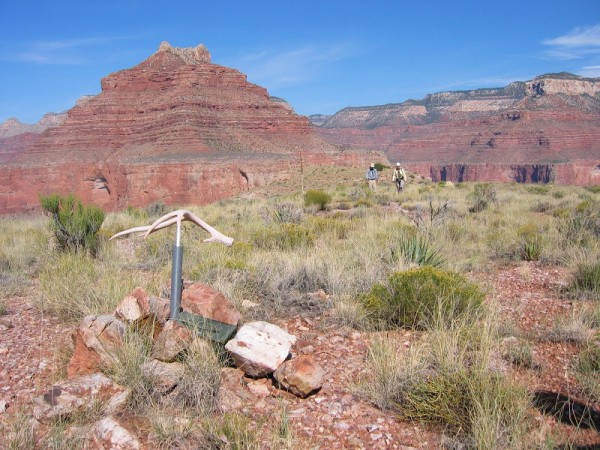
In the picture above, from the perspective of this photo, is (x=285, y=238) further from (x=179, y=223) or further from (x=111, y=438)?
(x=111, y=438)

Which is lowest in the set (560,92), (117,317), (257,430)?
(257,430)

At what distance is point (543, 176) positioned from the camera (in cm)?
9831

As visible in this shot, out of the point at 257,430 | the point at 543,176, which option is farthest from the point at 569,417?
the point at 543,176

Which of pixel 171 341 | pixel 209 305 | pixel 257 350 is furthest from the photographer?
Answer: pixel 209 305

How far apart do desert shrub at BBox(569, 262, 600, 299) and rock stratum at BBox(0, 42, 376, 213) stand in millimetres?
35564

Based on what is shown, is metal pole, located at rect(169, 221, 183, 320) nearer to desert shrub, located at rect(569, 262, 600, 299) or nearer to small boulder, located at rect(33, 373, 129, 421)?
small boulder, located at rect(33, 373, 129, 421)

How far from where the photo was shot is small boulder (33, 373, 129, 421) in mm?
3191

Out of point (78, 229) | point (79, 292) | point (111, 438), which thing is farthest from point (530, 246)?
point (78, 229)

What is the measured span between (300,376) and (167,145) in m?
47.2

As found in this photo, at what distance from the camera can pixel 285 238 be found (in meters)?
8.63

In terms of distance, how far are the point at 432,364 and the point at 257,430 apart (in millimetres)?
1413

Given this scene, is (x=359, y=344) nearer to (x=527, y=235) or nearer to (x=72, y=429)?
(x=72, y=429)

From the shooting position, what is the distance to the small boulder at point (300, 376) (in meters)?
3.55

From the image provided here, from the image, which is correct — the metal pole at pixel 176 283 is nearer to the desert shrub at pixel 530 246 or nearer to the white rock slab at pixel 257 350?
the white rock slab at pixel 257 350
